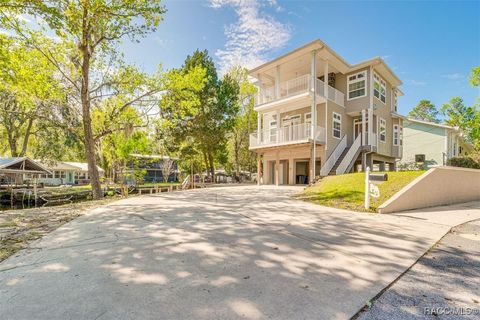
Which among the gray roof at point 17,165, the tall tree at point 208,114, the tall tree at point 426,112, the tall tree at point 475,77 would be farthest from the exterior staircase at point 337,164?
the tall tree at point 426,112

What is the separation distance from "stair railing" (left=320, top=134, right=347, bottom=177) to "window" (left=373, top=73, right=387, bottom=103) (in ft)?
13.4

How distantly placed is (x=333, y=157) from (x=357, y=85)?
595cm

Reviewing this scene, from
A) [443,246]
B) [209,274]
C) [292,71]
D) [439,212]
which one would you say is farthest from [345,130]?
[209,274]

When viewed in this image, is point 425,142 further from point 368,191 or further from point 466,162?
point 368,191

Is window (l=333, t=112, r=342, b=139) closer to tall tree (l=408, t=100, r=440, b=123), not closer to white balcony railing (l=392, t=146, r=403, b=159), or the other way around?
white balcony railing (l=392, t=146, r=403, b=159)

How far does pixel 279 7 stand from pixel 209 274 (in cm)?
1610

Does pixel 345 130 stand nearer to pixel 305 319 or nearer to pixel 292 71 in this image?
pixel 292 71

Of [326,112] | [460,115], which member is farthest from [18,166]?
[460,115]

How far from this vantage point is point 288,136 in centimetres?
1625

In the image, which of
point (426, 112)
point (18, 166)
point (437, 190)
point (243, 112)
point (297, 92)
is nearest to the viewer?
point (437, 190)

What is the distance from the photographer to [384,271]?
3.02m

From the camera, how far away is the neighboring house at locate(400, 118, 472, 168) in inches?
868

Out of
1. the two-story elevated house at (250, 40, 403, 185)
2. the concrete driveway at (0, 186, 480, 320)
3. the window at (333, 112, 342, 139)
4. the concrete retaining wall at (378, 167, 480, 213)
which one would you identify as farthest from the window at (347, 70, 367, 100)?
the concrete driveway at (0, 186, 480, 320)

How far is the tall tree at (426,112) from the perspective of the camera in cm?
4675
